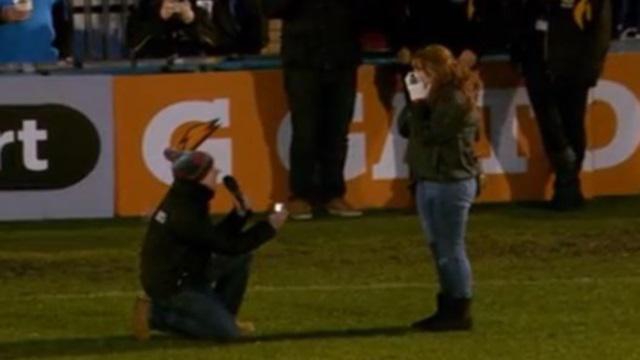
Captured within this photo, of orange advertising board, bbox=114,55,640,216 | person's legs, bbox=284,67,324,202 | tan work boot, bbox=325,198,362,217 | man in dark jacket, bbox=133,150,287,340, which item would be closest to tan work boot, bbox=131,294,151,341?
man in dark jacket, bbox=133,150,287,340

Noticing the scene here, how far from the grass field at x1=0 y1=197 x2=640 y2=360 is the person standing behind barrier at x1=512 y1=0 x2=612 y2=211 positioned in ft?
1.32

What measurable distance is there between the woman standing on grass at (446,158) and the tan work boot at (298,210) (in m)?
4.63

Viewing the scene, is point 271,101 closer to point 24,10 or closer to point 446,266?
point 24,10

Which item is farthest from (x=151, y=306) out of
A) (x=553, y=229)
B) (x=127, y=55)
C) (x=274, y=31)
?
(x=274, y=31)

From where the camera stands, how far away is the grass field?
12.8 metres

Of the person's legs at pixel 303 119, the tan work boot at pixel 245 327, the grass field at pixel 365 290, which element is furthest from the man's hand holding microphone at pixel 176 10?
the tan work boot at pixel 245 327

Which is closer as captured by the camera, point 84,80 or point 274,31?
point 84,80

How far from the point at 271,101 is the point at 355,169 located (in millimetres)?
827

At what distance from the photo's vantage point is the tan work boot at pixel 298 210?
58.1ft

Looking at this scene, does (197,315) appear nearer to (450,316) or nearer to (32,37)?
(450,316)

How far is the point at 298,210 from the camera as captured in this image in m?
17.7

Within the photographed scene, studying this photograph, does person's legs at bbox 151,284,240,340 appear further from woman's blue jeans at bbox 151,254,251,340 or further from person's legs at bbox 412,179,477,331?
person's legs at bbox 412,179,477,331

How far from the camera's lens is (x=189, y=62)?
1819cm

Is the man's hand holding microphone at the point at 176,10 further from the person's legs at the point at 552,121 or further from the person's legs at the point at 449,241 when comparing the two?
the person's legs at the point at 449,241
